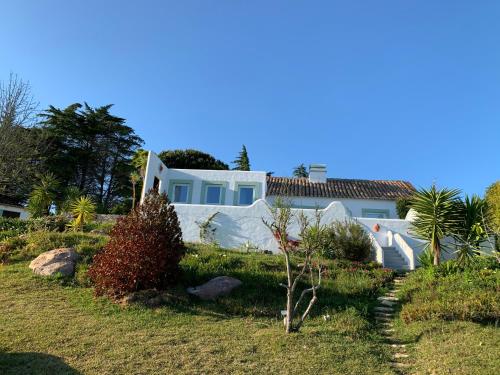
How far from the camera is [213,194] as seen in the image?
1101 inches

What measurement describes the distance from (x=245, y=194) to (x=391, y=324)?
17.5 metres

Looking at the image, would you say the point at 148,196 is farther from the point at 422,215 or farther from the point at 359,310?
the point at 422,215

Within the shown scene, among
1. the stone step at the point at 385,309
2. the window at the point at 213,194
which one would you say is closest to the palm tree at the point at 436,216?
the stone step at the point at 385,309

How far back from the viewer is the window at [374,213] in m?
28.4

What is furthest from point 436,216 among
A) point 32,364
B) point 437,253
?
point 32,364

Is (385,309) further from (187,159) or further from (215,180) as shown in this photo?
(187,159)

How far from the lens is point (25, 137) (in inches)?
693

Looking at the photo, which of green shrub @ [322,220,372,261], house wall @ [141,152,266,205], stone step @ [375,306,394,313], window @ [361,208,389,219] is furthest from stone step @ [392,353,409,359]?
window @ [361,208,389,219]

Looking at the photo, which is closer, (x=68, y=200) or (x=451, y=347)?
(x=451, y=347)

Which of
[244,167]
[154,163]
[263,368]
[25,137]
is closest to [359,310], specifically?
[263,368]

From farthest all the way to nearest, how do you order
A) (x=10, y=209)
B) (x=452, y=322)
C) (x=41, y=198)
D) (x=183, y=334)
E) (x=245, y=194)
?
(x=10, y=209)
(x=245, y=194)
(x=41, y=198)
(x=452, y=322)
(x=183, y=334)

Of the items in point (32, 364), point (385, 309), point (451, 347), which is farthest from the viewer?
point (385, 309)

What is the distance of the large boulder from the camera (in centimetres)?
1334

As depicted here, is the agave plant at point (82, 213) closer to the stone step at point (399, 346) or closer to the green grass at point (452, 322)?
the green grass at point (452, 322)
